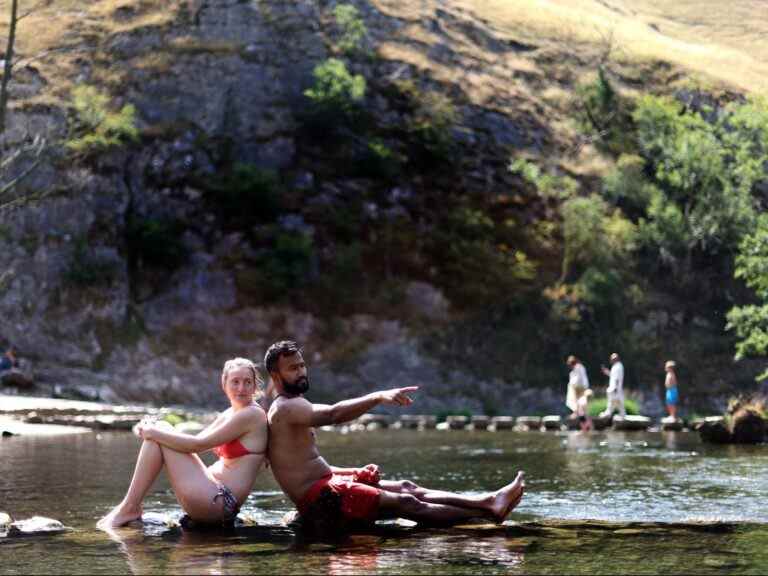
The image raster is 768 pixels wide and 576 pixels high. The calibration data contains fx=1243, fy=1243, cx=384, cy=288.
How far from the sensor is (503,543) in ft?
34.5

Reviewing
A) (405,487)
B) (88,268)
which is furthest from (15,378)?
(405,487)

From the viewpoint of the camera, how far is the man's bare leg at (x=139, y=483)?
11.2 metres

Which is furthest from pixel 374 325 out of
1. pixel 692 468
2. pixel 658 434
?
pixel 692 468

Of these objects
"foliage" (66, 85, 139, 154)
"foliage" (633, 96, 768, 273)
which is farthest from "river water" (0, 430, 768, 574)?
"foliage" (633, 96, 768, 273)

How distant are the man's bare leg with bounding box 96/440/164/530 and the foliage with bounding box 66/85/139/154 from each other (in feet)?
136

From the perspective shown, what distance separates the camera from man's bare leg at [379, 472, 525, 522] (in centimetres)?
1152

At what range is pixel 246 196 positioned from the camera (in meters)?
52.3

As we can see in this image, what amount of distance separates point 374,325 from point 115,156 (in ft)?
43.6

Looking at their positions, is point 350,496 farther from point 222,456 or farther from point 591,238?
point 591,238

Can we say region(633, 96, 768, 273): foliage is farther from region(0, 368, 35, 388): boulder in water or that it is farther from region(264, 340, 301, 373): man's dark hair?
region(264, 340, 301, 373): man's dark hair

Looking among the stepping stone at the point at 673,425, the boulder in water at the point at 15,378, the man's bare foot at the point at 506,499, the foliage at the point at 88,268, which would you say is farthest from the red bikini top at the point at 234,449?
the foliage at the point at 88,268

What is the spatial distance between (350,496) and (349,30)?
5341 cm

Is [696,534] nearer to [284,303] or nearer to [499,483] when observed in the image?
[499,483]

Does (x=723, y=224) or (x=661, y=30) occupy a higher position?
(x=661, y=30)
